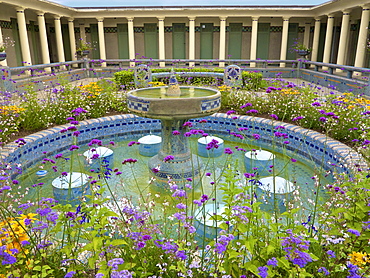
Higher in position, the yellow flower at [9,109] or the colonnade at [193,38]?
the colonnade at [193,38]

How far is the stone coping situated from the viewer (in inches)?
200

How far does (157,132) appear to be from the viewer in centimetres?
774

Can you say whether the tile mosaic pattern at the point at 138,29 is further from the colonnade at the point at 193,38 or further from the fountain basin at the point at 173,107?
the fountain basin at the point at 173,107

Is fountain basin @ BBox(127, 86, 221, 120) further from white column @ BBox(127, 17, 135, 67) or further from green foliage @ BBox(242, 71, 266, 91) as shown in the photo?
white column @ BBox(127, 17, 135, 67)

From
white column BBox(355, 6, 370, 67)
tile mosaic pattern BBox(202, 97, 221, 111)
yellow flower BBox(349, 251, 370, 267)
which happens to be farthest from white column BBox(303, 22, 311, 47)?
yellow flower BBox(349, 251, 370, 267)

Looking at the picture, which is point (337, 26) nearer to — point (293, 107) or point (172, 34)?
point (172, 34)

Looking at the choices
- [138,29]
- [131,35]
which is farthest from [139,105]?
[138,29]

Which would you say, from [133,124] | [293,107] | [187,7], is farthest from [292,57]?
[133,124]

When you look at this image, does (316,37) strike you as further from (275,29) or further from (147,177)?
(147,177)

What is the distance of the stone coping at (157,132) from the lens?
5.08 m

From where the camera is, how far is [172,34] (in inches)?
864

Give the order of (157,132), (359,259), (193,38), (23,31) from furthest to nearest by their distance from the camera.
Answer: (193,38)
(23,31)
(157,132)
(359,259)

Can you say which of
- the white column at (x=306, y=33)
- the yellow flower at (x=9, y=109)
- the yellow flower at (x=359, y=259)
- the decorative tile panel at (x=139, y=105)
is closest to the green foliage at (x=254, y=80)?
the decorative tile panel at (x=139, y=105)

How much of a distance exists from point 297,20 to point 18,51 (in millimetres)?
17561
